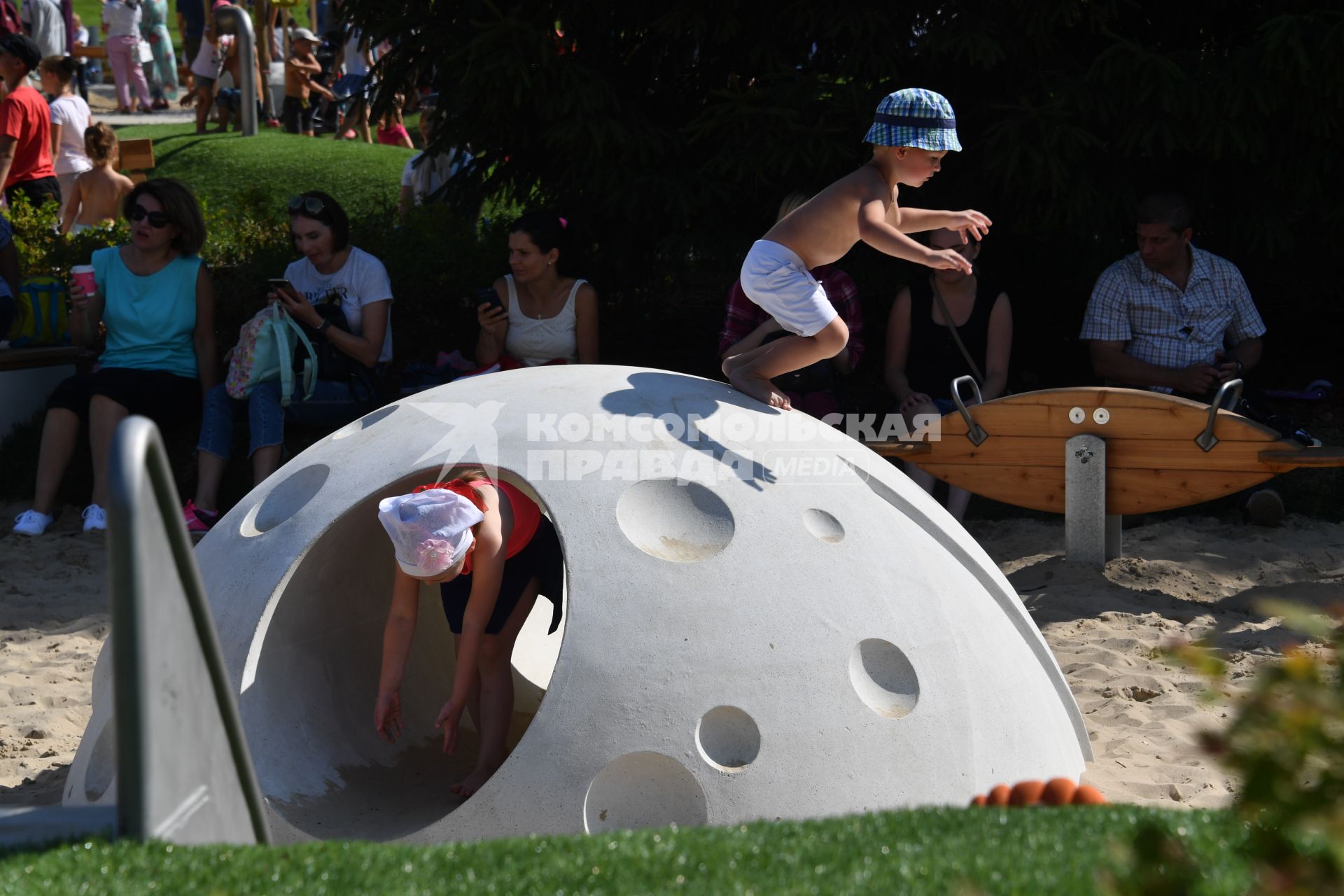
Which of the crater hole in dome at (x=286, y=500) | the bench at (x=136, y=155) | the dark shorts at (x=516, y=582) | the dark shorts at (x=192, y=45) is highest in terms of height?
the dark shorts at (x=192, y=45)

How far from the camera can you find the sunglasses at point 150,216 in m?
8.33

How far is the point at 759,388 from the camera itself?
5.50 metres

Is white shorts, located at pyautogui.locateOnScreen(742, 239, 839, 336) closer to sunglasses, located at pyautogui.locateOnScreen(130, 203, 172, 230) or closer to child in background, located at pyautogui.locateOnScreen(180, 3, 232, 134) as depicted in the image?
sunglasses, located at pyautogui.locateOnScreen(130, 203, 172, 230)

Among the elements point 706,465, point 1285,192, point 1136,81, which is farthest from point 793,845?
point 1285,192

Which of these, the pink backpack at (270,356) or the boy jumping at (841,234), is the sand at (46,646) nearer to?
the pink backpack at (270,356)

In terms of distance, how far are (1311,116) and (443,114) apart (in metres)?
5.33

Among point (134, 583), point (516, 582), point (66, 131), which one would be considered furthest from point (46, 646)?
point (66, 131)

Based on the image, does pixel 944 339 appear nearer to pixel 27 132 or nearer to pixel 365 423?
pixel 365 423

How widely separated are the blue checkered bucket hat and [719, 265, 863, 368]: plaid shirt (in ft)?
5.94

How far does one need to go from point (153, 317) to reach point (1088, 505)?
5.57 metres

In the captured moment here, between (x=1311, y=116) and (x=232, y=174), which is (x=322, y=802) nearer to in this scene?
(x=1311, y=116)

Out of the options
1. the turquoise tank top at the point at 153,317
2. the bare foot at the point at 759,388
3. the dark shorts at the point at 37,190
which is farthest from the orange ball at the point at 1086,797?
the dark shorts at the point at 37,190

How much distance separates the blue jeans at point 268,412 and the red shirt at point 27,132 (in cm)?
467

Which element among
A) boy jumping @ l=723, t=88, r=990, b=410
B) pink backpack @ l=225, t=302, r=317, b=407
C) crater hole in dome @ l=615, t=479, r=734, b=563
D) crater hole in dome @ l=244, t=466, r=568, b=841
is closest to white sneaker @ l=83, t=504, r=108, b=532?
pink backpack @ l=225, t=302, r=317, b=407
